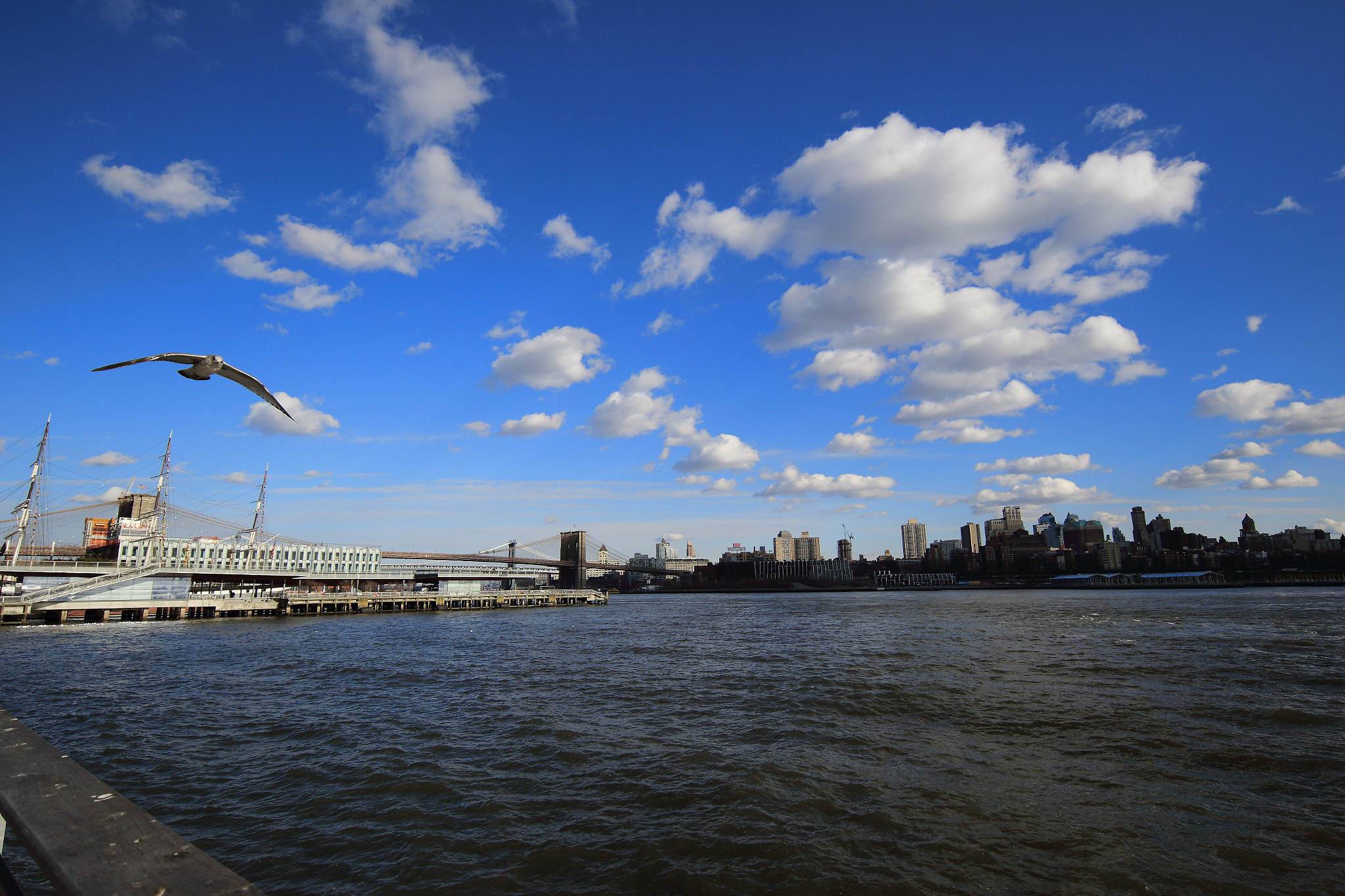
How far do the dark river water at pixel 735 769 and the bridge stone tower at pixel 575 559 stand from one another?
455ft

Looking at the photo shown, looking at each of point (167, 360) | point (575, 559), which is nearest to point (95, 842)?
point (167, 360)

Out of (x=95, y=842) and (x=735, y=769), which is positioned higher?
(x=95, y=842)

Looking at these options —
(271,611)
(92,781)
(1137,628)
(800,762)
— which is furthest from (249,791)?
(271,611)

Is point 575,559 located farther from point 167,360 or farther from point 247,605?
point 167,360

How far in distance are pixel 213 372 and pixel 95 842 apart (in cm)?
992

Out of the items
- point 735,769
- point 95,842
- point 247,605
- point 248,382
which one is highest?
point 248,382

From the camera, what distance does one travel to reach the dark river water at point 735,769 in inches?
317

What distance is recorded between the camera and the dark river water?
8.05 metres

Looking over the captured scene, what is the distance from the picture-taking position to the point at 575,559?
17512cm

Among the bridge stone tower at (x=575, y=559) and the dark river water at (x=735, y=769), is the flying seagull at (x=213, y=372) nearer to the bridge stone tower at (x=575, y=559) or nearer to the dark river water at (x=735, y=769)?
the dark river water at (x=735, y=769)

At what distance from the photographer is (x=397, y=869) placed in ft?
26.4

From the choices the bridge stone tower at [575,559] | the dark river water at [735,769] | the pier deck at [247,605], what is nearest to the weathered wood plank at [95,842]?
the dark river water at [735,769]

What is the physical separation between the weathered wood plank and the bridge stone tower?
16248cm

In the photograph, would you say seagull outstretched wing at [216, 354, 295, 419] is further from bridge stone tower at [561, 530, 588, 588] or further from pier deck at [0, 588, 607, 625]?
bridge stone tower at [561, 530, 588, 588]
